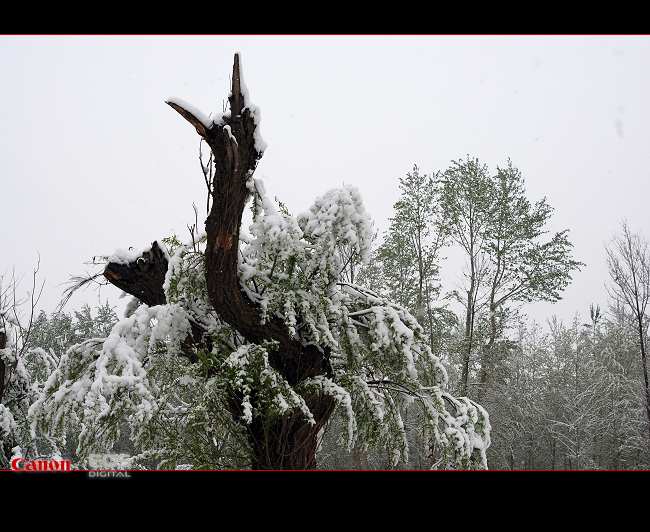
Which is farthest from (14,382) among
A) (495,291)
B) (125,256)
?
(495,291)

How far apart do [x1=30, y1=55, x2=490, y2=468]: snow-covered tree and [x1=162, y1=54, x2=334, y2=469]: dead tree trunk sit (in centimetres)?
1

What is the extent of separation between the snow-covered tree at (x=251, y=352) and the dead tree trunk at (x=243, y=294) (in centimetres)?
1

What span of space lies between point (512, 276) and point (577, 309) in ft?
54.9

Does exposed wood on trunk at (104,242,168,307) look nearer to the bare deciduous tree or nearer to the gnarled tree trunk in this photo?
the gnarled tree trunk

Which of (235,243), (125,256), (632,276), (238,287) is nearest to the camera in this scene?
(235,243)

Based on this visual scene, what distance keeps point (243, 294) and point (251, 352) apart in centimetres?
59

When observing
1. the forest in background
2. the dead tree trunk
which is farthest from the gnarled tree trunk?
the forest in background

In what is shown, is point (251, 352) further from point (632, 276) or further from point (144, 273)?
point (632, 276)

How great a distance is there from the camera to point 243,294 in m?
4.70

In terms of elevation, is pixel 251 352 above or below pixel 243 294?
below

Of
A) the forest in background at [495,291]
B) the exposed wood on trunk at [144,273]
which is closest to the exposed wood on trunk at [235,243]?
the exposed wood on trunk at [144,273]
